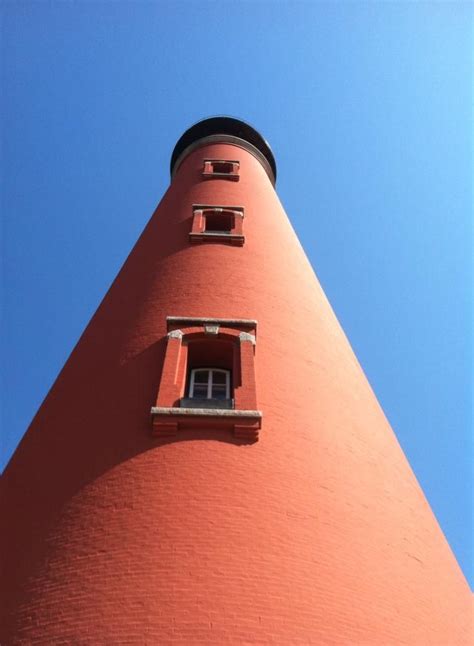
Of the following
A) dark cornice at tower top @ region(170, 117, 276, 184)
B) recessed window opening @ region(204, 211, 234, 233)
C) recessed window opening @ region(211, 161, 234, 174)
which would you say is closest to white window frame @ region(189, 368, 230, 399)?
recessed window opening @ region(204, 211, 234, 233)

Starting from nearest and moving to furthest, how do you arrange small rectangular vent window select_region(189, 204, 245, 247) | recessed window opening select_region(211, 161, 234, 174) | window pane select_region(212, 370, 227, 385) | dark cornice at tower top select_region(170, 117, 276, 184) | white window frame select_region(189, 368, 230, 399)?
white window frame select_region(189, 368, 230, 399) < window pane select_region(212, 370, 227, 385) < small rectangular vent window select_region(189, 204, 245, 247) < recessed window opening select_region(211, 161, 234, 174) < dark cornice at tower top select_region(170, 117, 276, 184)

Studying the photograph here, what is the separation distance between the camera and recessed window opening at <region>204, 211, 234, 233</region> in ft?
40.0

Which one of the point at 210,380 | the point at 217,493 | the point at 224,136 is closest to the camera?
the point at 217,493

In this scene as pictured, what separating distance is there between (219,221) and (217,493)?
743 centimetres

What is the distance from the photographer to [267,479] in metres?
6.30

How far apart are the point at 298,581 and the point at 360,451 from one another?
91.1 inches

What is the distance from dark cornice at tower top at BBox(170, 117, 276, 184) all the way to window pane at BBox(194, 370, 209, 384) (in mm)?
10705

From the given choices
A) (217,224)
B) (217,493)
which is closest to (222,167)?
(217,224)

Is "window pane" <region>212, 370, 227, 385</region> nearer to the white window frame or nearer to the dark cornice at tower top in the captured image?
the white window frame

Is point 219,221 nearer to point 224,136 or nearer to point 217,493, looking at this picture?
point 224,136

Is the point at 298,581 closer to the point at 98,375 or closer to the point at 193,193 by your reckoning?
the point at 98,375

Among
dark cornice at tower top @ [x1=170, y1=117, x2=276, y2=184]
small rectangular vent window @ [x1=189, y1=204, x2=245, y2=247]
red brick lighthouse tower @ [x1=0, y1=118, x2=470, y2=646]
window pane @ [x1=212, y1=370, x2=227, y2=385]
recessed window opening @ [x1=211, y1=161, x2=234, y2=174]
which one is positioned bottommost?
red brick lighthouse tower @ [x1=0, y1=118, x2=470, y2=646]

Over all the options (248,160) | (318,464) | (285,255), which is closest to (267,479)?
(318,464)

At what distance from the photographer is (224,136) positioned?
17.5 m
